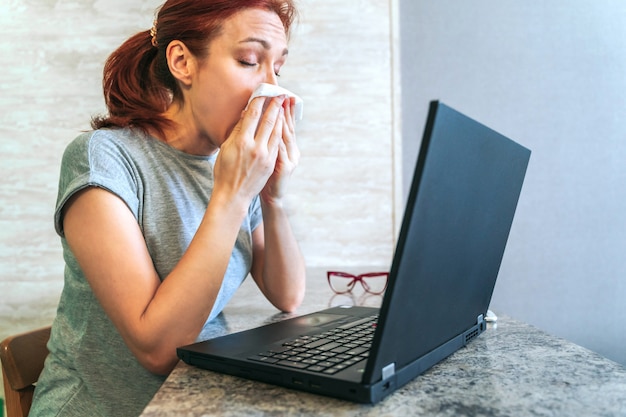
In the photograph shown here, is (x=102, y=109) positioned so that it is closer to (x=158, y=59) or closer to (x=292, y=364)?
(x=158, y=59)

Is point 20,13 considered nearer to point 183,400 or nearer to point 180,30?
point 180,30

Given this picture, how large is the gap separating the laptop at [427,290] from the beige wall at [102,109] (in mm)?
1085

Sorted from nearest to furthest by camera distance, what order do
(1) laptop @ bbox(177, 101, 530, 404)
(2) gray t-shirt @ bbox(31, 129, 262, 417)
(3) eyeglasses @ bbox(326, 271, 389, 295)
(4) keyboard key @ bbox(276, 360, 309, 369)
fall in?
(1) laptop @ bbox(177, 101, 530, 404)
(4) keyboard key @ bbox(276, 360, 309, 369)
(2) gray t-shirt @ bbox(31, 129, 262, 417)
(3) eyeglasses @ bbox(326, 271, 389, 295)

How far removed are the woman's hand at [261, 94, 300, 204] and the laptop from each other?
1.22 feet

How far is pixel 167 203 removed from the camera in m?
0.94

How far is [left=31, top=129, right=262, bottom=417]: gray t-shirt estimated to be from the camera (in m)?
0.83

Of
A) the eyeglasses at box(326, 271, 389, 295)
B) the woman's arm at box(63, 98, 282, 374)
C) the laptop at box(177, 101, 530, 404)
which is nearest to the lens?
the laptop at box(177, 101, 530, 404)

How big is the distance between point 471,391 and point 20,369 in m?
0.76

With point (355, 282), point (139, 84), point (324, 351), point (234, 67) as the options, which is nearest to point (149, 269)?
point (324, 351)

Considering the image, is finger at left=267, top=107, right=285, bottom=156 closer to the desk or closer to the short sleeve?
the short sleeve

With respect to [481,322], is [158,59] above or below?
above

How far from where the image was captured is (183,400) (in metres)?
0.54

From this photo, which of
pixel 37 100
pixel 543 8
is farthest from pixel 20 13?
pixel 543 8

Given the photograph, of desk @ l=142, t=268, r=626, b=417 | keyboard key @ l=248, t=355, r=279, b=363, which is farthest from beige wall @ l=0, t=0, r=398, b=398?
keyboard key @ l=248, t=355, r=279, b=363
